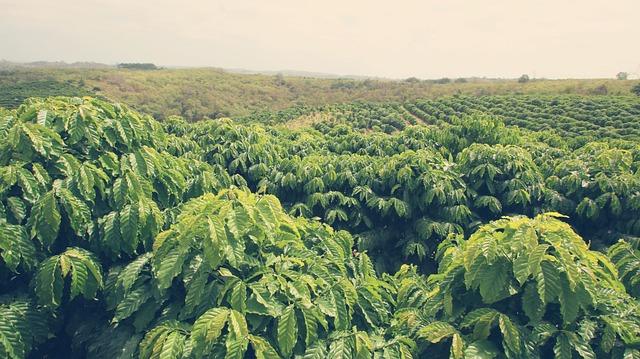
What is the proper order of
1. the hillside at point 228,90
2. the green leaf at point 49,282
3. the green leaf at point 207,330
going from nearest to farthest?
the green leaf at point 207,330, the green leaf at point 49,282, the hillside at point 228,90

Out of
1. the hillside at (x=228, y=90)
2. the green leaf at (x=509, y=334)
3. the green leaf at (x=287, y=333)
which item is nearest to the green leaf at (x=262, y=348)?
the green leaf at (x=287, y=333)

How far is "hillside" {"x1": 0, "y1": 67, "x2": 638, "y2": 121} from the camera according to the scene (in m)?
79.6

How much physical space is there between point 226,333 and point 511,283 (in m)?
2.50

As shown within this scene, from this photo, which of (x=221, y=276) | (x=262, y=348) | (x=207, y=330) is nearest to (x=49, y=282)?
(x=221, y=276)

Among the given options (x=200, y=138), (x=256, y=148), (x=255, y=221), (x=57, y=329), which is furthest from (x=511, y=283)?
(x=200, y=138)

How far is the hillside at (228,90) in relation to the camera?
79.6m

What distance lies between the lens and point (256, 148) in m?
11.2

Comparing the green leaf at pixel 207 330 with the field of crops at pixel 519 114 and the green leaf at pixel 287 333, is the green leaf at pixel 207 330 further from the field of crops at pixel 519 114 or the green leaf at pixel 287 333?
the field of crops at pixel 519 114

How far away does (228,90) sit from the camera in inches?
4872

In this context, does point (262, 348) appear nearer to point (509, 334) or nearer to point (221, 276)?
point (221, 276)

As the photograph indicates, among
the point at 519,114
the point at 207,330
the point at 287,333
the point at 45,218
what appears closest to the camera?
the point at 207,330

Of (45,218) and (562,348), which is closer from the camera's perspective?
(562,348)

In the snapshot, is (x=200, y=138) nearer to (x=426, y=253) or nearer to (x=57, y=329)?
(x=426, y=253)

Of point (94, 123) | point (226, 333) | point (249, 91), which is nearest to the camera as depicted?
point (226, 333)
